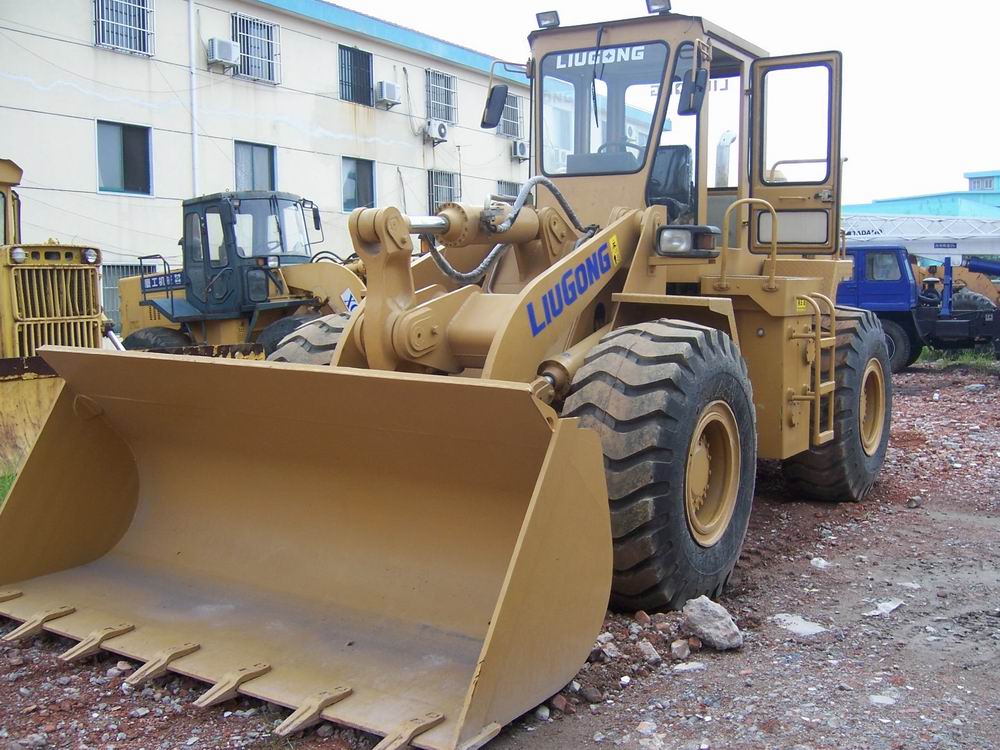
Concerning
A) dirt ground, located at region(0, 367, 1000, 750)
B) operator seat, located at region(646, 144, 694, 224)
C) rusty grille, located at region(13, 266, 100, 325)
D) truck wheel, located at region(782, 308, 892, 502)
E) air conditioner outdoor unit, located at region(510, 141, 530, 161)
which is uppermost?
air conditioner outdoor unit, located at region(510, 141, 530, 161)

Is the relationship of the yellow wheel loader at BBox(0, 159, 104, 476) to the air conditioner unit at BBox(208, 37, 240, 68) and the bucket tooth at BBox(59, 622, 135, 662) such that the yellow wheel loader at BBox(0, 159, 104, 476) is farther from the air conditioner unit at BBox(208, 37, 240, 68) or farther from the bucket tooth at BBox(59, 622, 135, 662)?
the air conditioner unit at BBox(208, 37, 240, 68)

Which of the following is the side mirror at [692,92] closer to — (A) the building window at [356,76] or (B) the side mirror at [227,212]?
(B) the side mirror at [227,212]

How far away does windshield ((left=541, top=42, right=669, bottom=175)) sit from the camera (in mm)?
5727

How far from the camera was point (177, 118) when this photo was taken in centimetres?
1872

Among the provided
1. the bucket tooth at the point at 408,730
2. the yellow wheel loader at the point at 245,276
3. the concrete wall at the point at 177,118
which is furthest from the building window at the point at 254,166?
the bucket tooth at the point at 408,730

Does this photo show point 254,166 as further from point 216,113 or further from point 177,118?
point 177,118

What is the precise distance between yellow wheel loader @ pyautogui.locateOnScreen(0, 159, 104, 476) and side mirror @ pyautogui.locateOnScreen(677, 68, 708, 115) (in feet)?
17.6

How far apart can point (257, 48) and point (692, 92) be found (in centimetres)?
1669

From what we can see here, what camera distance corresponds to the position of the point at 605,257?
522cm

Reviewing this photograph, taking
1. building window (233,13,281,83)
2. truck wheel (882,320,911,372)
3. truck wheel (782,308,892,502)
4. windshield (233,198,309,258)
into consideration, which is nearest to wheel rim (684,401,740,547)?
truck wheel (782,308,892,502)

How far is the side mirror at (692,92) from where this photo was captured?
5348mm

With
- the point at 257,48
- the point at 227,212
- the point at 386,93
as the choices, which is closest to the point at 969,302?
the point at 227,212

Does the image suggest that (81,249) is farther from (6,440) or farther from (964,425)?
(964,425)

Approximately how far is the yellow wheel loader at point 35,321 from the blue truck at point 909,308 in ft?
40.0
